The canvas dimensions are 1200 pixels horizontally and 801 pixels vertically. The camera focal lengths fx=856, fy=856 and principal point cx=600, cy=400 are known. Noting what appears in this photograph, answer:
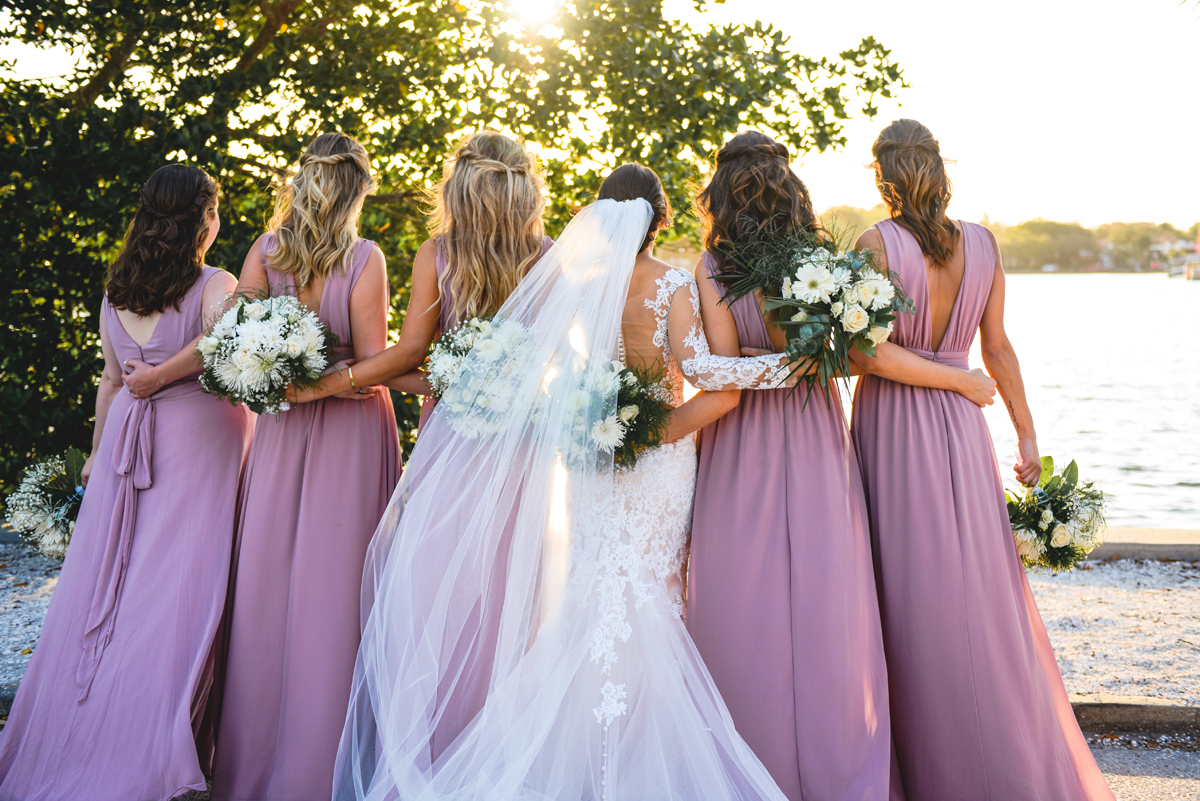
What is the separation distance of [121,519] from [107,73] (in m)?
3.48

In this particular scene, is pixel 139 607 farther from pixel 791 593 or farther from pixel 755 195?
pixel 755 195

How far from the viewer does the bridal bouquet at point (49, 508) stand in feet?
12.3

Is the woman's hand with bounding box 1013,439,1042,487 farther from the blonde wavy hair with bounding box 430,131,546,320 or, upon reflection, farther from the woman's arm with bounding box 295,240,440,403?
the woman's arm with bounding box 295,240,440,403

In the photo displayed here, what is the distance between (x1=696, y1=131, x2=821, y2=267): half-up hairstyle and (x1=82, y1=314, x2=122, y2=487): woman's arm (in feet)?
8.43

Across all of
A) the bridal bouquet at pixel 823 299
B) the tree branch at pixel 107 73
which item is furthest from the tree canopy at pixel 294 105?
the bridal bouquet at pixel 823 299

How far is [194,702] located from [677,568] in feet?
6.28

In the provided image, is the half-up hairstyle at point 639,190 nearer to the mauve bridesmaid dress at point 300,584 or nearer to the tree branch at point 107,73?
the mauve bridesmaid dress at point 300,584

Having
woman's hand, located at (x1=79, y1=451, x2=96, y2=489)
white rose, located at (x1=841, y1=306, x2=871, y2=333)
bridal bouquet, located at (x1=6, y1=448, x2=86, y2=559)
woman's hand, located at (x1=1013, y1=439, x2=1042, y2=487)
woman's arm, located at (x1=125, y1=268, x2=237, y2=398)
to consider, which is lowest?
woman's hand, located at (x1=1013, y1=439, x2=1042, y2=487)

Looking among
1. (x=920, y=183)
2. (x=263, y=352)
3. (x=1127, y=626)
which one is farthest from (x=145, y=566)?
(x=1127, y=626)

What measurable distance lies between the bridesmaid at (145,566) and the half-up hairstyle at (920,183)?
270 centimetres

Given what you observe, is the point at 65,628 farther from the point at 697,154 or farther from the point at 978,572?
the point at 697,154

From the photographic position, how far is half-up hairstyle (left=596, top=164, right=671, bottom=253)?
3.19 meters

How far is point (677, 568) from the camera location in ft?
10.4

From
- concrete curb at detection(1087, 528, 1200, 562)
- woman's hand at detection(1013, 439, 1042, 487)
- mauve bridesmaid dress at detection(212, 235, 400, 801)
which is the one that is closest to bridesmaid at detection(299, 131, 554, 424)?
mauve bridesmaid dress at detection(212, 235, 400, 801)
